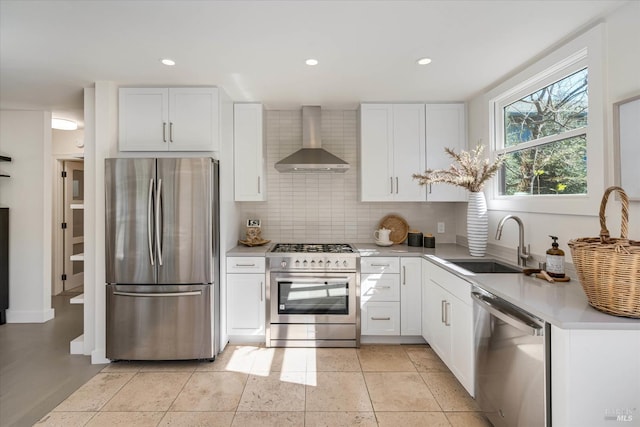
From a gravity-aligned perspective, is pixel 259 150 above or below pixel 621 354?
above

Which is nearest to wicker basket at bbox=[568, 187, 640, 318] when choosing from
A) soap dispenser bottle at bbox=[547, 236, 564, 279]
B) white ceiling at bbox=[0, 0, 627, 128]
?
soap dispenser bottle at bbox=[547, 236, 564, 279]

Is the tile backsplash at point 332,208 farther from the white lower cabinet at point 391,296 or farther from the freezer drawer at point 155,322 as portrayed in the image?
the freezer drawer at point 155,322

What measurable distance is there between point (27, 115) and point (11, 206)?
1110mm

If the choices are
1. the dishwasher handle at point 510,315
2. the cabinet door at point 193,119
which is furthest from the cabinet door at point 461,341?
the cabinet door at point 193,119

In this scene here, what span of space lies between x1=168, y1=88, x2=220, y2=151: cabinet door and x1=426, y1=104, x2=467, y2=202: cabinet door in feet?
7.19

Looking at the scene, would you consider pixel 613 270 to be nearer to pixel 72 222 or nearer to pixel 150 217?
pixel 150 217

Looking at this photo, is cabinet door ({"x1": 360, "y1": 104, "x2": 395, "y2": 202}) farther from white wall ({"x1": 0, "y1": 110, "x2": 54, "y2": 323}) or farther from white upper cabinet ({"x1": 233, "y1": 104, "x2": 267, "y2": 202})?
white wall ({"x1": 0, "y1": 110, "x2": 54, "y2": 323})

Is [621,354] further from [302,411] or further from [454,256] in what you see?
[302,411]

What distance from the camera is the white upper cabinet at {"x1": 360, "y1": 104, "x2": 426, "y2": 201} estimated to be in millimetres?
3369

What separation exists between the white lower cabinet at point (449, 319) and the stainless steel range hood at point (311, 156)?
1.34m

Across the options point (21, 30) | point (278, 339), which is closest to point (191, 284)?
point (278, 339)

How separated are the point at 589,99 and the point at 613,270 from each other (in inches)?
48.3

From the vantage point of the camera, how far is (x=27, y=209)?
150 inches

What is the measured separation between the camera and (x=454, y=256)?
2.83 m
